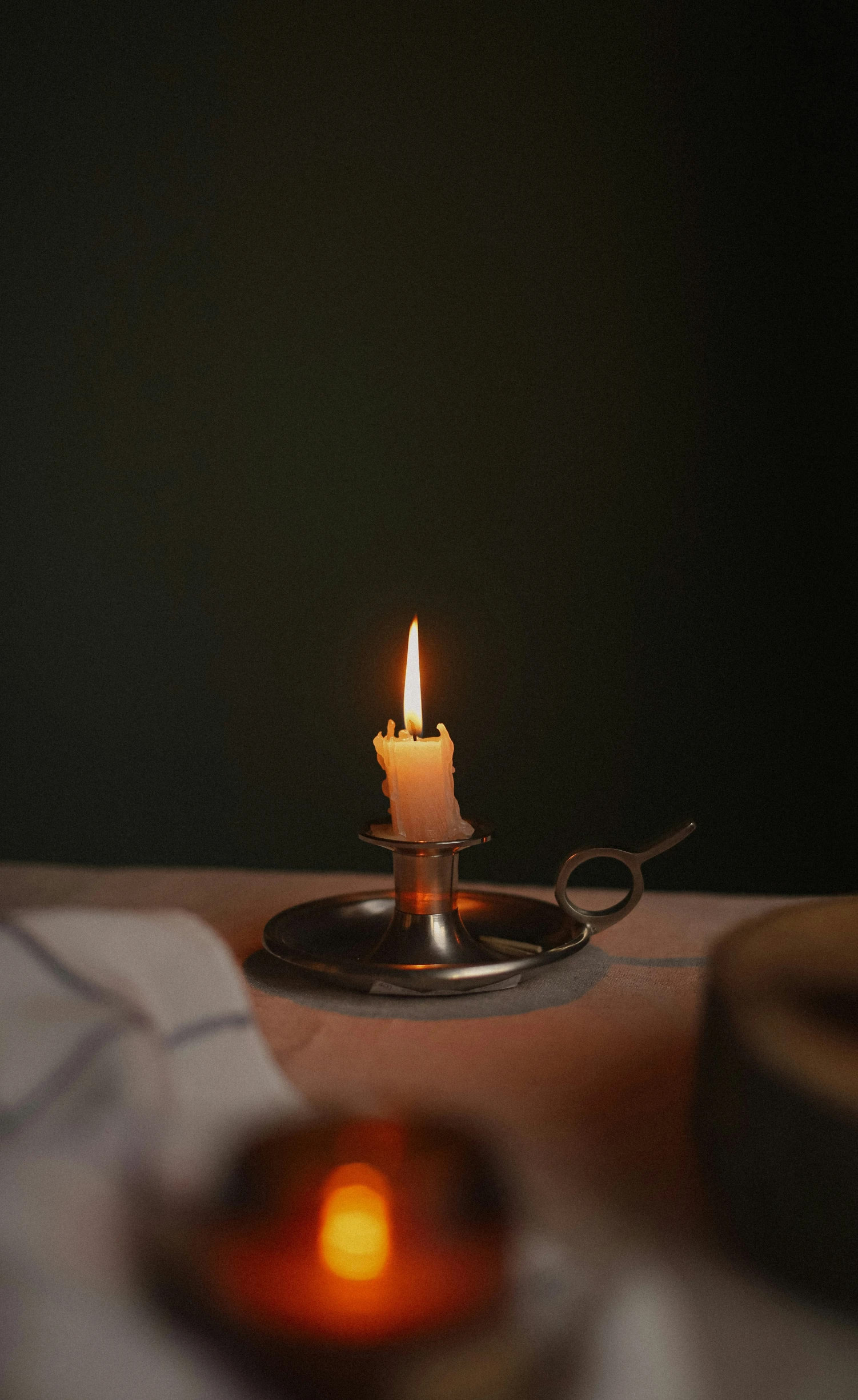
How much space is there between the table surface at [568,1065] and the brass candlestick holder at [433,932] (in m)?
0.02

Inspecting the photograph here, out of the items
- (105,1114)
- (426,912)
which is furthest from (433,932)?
(105,1114)

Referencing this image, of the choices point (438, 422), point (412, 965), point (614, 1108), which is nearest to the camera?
point (614, 1108)

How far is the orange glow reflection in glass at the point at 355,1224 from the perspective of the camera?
251 mm

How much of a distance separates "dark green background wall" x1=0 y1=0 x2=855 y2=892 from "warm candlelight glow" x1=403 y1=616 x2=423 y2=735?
978mm

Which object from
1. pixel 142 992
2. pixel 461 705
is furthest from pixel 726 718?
pixel 142 992

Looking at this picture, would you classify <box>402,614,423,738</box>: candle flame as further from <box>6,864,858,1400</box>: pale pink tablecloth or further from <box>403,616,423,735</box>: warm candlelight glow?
<box>6,864,858,1400</box>: pale pink tablecloth

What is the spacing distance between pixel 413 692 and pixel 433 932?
0.44 feet

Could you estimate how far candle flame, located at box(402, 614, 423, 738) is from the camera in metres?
0.58

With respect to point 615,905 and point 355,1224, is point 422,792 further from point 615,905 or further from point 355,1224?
point 355,1224

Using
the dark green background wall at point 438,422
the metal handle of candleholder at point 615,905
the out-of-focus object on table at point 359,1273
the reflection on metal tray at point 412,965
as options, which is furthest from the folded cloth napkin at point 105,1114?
the dark green background wall at point 438,422

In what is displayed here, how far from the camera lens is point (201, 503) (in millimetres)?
1614

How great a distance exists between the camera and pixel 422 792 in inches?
21.0

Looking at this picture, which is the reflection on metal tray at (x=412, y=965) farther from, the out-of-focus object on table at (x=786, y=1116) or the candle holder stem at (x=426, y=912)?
the out-of-focus object on table at (x=786, y=1116)

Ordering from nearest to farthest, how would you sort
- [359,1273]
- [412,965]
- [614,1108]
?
1. [359,1273]
2. [614,1108]
3. [412,965]
